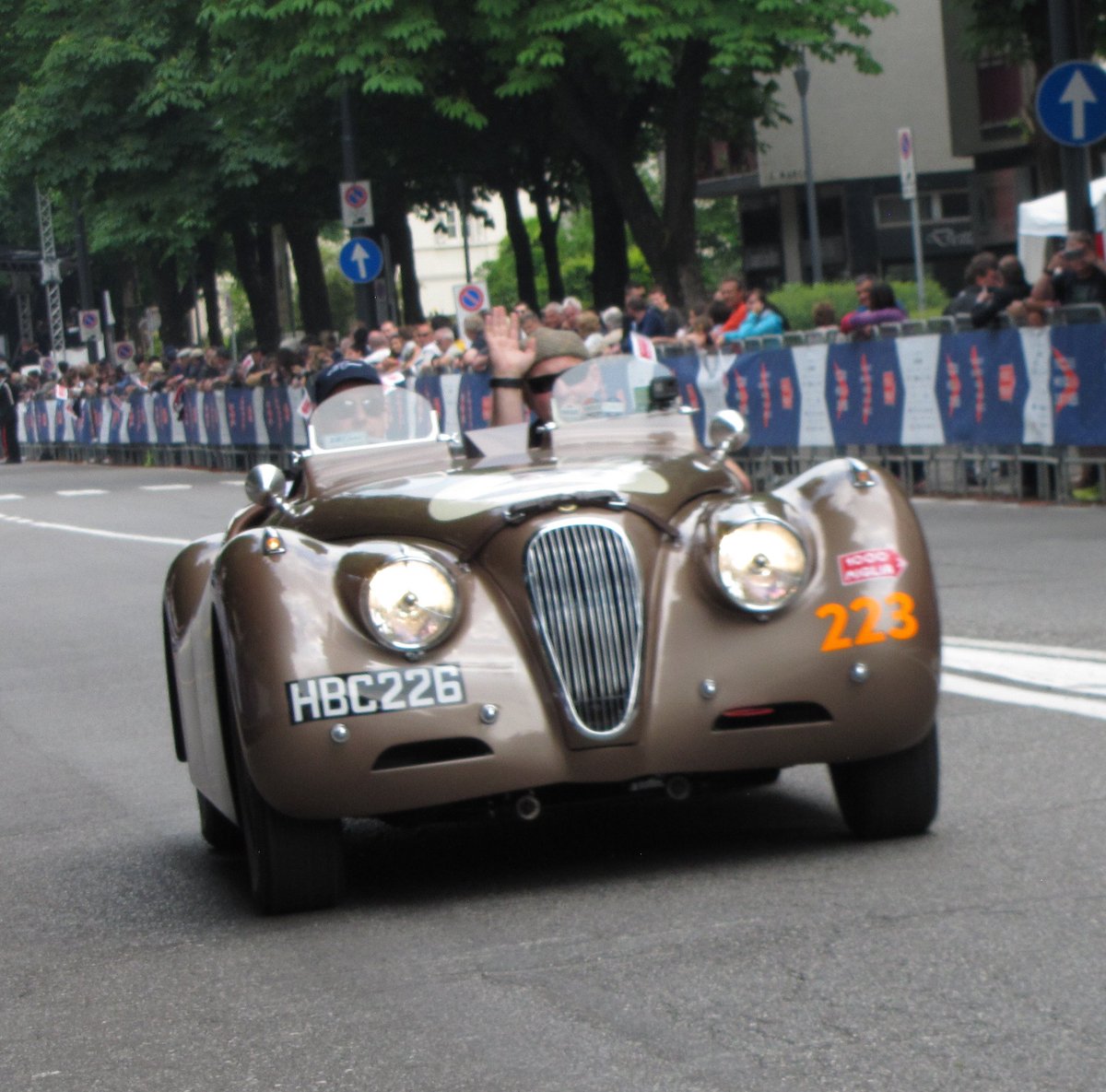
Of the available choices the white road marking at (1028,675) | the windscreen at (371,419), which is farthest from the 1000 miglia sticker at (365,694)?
the white road marking at (1028,675)

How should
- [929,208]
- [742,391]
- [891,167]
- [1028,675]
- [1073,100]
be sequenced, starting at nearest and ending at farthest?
[1028,675]
[1073,100]
[742,391]
[891,167]
[929,208]

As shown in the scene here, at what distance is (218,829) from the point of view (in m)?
7.37

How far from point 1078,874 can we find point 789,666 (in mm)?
842

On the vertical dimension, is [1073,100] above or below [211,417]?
above

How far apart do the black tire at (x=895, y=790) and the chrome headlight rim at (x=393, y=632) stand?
3.42 ft

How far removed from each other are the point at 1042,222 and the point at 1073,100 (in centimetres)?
777

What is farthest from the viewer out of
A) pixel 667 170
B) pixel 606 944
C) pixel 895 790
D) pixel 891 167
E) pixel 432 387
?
pixel 891 167

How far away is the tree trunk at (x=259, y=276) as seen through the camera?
51.7 m

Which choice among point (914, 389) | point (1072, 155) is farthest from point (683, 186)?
point (914, 389)

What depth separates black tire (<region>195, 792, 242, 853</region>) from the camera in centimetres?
733

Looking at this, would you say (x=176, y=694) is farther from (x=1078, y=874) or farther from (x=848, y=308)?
(x=848, y=308)

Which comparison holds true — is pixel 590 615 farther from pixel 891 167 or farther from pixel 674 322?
pixel 891 167

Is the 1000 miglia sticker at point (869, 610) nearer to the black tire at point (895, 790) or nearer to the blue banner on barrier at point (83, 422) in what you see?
the black tire at point (895, 790)

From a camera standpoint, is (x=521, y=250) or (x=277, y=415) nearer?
(x=277, y=415)
